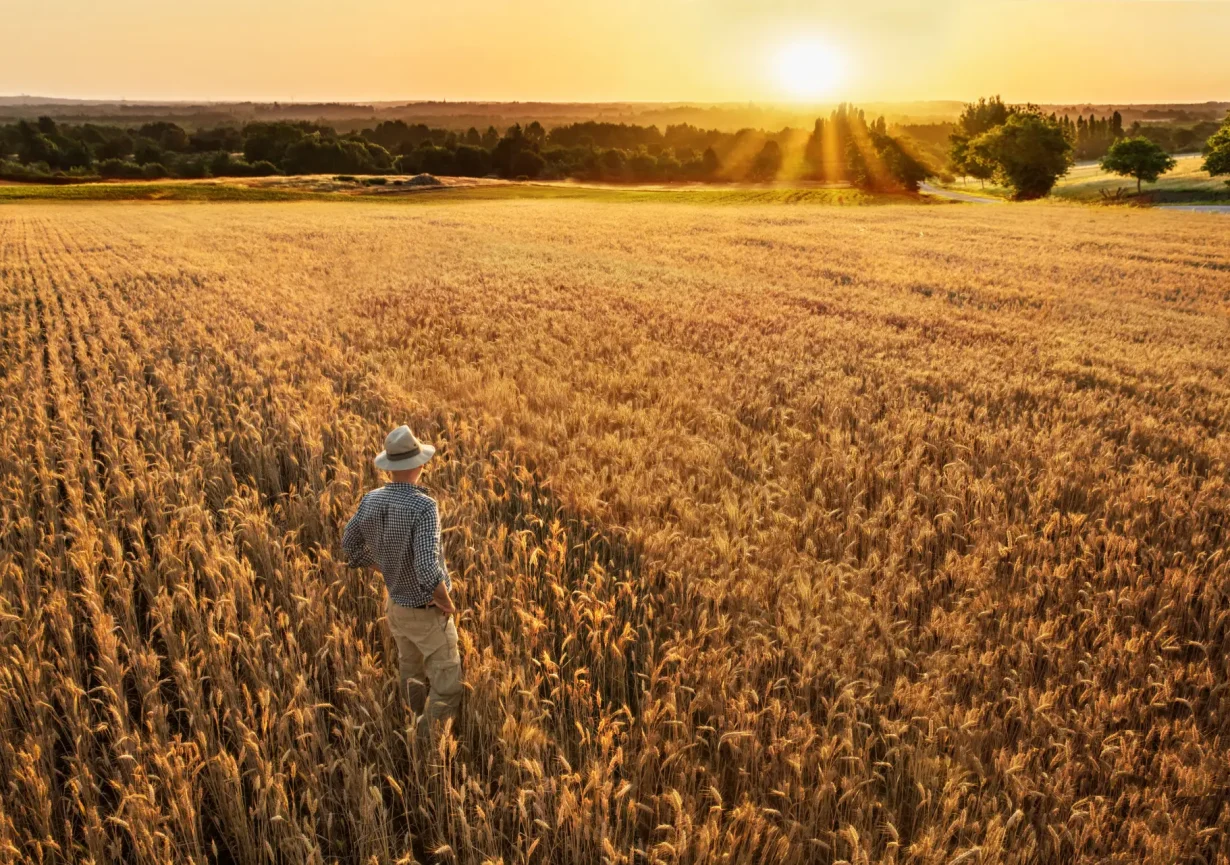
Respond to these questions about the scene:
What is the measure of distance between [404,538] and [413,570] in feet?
0.51

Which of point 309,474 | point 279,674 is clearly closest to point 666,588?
point 279,674

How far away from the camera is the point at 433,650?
344 cm

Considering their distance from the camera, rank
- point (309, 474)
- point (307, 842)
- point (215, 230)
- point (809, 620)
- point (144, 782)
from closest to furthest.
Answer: point (307, 842) → point (144, 782) → point (809, 620) → point (309, 474) → point (215, 230)

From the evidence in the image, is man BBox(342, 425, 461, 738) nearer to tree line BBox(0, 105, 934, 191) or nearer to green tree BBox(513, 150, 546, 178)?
tree line BBox(0, 105, 934, 191)

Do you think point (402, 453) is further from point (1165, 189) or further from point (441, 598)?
point (1165, 189)

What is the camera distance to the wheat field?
9.73 ft

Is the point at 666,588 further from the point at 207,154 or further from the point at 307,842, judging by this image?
the point at 207,154

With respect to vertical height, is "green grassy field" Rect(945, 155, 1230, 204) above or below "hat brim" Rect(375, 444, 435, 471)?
above

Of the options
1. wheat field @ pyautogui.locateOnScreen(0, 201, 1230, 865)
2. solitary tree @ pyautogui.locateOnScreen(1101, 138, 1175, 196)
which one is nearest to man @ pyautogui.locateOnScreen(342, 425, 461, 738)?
wheat field @ pyautogui.locateOnScreen(0, 201, 1230, 865)

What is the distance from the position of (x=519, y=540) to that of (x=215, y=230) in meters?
37.8

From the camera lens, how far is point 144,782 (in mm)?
2848

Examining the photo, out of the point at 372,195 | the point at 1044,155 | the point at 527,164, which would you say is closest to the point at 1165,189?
the point at 1044,155

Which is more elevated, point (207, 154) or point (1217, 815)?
point (207, 154)

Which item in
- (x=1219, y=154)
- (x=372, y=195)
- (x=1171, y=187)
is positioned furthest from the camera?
(x=372, y=195)
